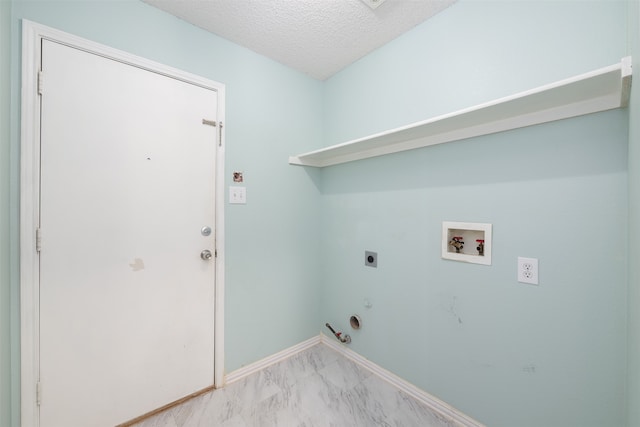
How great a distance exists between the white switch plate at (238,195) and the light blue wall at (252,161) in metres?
0.04

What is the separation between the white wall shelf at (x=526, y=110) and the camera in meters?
0.88

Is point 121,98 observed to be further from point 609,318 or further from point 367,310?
point 609,318

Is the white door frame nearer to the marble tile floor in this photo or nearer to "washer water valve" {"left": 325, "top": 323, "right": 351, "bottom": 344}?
the marble tile floor

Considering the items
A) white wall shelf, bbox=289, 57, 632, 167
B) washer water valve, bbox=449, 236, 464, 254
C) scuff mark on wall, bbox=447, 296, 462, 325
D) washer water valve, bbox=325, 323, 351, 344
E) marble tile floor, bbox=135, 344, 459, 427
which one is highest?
white wall shelf, bbox=289, 57, 632, 167

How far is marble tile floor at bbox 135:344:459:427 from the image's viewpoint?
142cm

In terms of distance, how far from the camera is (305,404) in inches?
60.7

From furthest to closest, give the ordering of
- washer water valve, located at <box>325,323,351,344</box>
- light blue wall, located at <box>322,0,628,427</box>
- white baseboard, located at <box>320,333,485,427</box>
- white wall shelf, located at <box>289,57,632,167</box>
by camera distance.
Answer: washer water valve, located at <box>325,323,351,344</box>, white baseboard, located at <box>320,333,485,427</box>, light blue wall, located at <box>322,0,628,427</box>, white wall shelf, located at <box>289,57,632,167</box>

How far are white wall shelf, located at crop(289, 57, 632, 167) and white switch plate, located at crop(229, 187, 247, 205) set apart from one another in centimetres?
87

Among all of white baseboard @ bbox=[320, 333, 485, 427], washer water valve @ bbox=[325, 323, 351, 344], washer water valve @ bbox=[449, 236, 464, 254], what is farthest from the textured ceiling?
white baseboard @ bbox=[320, 333, 485, 427]

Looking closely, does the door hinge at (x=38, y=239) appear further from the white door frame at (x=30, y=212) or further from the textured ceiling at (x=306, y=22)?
the textured ceiling at (x=306, y=22)

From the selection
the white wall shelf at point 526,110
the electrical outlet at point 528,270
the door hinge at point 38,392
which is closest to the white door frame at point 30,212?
the door hinge at point 38,392

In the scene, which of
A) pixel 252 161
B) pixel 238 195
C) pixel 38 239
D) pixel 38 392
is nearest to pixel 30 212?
pixel 38 239

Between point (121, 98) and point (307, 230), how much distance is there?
59.0 inches

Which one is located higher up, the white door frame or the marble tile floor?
the white door frame
